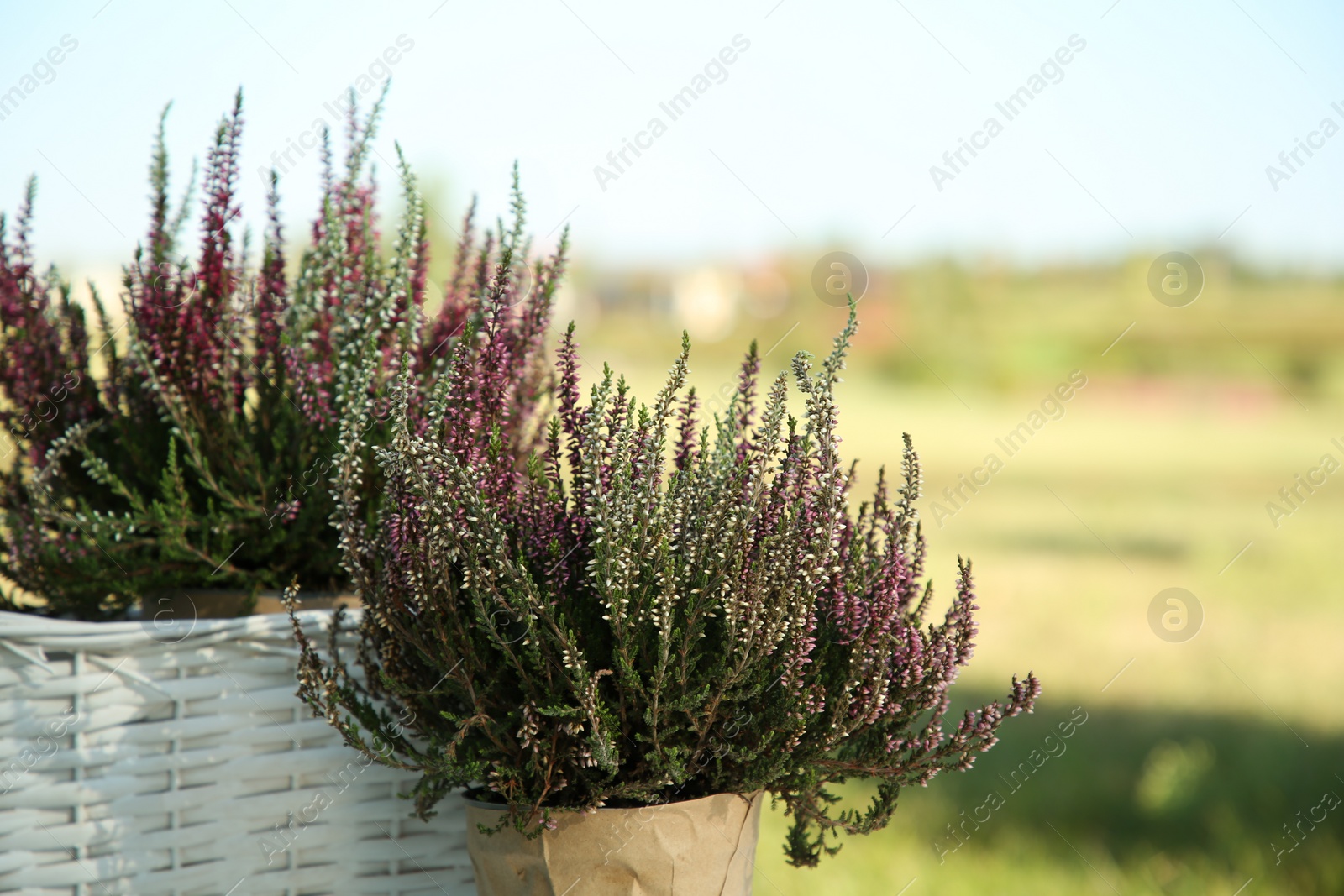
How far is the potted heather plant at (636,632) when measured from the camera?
1.36m

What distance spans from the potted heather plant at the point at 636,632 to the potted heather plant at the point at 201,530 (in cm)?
23

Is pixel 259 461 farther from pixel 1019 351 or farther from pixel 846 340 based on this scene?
pixel 1019 351

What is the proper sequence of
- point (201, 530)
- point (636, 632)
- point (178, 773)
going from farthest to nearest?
point (201, 530)
point (178, 773)
point (636, 632)

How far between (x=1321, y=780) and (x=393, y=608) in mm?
3680

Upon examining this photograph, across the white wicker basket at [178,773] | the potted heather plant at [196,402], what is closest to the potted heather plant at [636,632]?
the white wicker basket at [178,773]

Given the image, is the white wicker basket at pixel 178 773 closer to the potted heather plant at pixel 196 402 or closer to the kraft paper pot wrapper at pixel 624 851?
the potted heather plant at pixel 196 402

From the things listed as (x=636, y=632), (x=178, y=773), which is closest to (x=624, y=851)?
(x=636, y=632)

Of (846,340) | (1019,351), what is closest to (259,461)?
(846,340)

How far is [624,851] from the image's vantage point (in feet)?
4.63

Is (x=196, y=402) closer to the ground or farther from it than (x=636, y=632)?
farther from it

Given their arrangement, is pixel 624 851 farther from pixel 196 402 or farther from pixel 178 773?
pixel 196 402

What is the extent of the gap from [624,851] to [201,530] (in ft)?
3.07

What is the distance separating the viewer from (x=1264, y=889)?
3.14 metres

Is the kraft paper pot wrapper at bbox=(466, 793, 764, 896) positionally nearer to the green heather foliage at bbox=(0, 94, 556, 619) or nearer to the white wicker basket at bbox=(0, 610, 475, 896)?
the white wicker basket at bbox=(0, 610, 475, 896)
